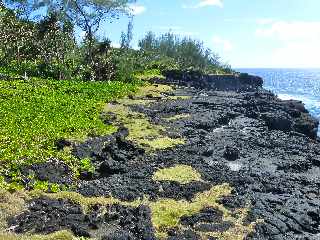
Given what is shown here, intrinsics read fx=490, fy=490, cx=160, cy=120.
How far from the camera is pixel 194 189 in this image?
26.5 metres

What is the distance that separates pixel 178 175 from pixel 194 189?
10.0 feet

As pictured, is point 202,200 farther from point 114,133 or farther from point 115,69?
point 115,69

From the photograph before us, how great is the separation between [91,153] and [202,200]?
30.0 feet

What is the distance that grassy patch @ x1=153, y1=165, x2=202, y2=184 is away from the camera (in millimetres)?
28406

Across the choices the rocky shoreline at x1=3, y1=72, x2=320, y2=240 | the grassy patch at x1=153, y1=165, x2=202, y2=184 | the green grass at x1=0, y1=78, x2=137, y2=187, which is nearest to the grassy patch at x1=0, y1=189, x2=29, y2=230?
the rocky shoreline at x1=3, y1=72, x2=320, y2=240

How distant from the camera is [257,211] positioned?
80.4 ft

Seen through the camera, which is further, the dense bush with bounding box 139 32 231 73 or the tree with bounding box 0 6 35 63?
the dense bush with bounding box 139 32 231 73

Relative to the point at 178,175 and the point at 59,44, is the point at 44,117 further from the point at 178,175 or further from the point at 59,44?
→ the point at 59,44

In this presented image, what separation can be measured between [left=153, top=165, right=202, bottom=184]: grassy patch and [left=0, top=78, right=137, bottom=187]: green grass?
17.3 ft

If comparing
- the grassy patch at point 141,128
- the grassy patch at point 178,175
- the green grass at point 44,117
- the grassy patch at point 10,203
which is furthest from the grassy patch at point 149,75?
the grassy patch at point 10,203

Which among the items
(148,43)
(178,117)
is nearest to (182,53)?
(148,43)

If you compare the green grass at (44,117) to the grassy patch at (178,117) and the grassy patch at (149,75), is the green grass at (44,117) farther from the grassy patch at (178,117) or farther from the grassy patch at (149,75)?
the grassy patch at (149,75)

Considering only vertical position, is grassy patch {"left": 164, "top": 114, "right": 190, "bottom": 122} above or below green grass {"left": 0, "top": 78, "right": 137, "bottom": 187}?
below

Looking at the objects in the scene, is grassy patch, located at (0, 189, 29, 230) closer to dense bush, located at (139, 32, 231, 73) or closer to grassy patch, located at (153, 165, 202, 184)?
grassy patch, located at (153, 165, 202, 184)
